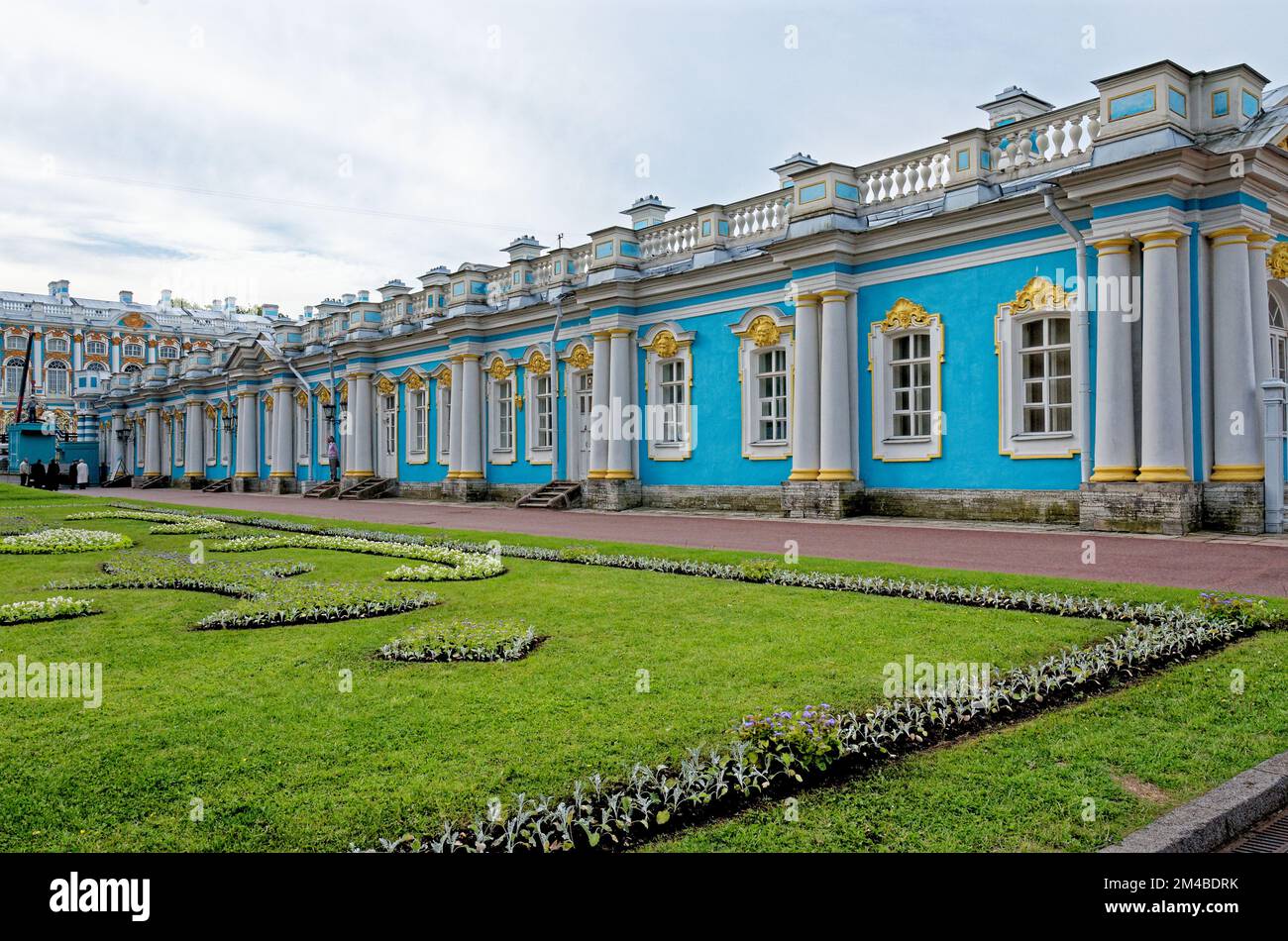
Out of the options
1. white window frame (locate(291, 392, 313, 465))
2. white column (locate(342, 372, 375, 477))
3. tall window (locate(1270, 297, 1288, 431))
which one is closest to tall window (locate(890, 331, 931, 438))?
tall window (locate(1270, 297, 1288, 431))

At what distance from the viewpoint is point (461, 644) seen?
6.21 meters

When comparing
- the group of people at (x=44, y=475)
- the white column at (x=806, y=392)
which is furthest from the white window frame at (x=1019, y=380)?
the group of people at (x=44, y=475)

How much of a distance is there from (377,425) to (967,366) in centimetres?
2291

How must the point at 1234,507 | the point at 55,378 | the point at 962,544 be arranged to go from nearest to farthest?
the point at 962,544
the point at 1234,507
the point at 55,378

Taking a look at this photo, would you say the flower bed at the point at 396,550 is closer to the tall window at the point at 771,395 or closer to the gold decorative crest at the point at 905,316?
the tall window at the point at 771,395

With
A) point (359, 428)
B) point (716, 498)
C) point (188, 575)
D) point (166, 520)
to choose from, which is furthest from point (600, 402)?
point (188, 575)

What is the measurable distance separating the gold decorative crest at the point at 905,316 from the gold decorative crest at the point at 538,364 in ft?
37.2

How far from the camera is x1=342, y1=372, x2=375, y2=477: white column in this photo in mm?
34250

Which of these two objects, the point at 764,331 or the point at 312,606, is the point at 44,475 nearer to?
the point at 764,331

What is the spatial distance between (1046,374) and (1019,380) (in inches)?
18.6

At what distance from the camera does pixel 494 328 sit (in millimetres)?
28984

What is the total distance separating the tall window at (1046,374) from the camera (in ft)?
53.5

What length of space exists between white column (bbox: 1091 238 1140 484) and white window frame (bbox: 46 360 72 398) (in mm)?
75342

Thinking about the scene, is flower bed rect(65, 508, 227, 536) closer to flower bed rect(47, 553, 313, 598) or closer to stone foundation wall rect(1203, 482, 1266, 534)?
flower bed rect(47, 553, 313, 598)
